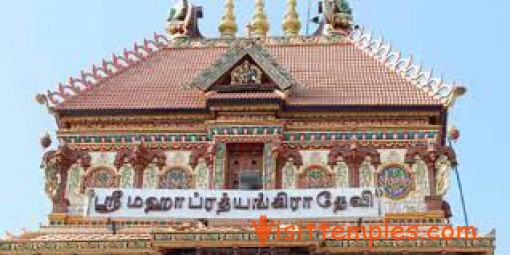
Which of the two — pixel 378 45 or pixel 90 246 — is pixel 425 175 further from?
pixel 90 246

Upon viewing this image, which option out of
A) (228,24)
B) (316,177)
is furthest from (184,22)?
(316,177)

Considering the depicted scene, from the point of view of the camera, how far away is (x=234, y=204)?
77.0ft

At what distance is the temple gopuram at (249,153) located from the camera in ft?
76.8

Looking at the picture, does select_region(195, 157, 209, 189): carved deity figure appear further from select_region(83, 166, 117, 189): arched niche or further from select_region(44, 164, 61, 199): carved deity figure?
select_region(44, 164, 61, 199): carved deity figure

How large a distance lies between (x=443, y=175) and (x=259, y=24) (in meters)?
8.20

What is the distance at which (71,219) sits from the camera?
25.1 meters

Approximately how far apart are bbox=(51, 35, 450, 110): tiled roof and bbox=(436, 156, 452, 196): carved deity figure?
5.19 feet

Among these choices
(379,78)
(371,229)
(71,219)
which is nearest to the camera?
(371,229)

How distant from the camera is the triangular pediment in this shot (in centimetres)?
2645

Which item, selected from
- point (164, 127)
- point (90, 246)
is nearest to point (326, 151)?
point (164, 127)

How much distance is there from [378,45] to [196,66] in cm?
506

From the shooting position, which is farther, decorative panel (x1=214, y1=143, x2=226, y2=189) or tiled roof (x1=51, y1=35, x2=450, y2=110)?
tiled roof (x1=51, y1=35, x2=450, y2=110)

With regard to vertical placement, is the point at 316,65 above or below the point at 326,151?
above

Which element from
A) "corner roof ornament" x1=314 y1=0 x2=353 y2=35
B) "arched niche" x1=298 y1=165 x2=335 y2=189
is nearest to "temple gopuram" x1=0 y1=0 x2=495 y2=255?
"arched niche" x1=298 y1=165 x2=335 y2=189
